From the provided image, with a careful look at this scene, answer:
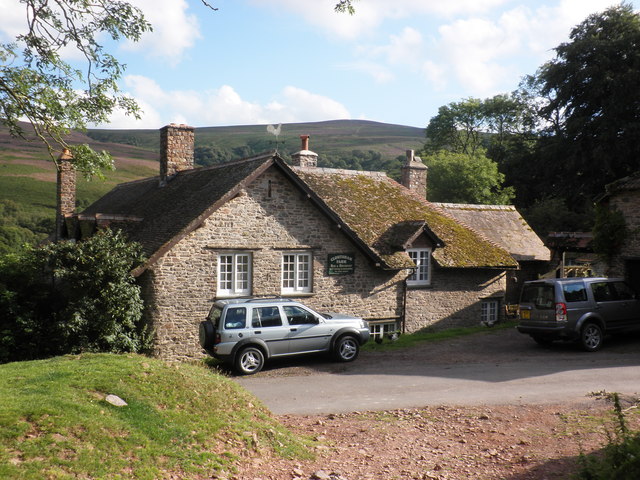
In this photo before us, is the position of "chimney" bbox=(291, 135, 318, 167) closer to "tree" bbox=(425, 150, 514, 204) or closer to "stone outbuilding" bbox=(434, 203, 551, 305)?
"stone outbuilding" bbox=(434, 203, 551, 305)

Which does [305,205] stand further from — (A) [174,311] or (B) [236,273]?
(A) [174,311]

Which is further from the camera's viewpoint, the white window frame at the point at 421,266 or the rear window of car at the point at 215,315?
the white window frame at the point at 421,266

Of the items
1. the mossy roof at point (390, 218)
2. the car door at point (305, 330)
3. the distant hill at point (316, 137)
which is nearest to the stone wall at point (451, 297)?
the mossy roof at point (390, 218)

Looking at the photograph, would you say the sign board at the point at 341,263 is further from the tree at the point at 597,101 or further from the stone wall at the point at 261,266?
the tree at the point at 597,101

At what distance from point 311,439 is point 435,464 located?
2065 millimetres

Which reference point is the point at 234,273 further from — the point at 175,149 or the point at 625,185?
the point at 625,185

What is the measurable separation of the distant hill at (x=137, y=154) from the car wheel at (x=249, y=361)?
7000 mm

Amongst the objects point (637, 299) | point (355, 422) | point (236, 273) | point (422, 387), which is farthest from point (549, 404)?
point (236, 273)

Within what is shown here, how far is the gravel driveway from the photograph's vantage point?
12.1 meters

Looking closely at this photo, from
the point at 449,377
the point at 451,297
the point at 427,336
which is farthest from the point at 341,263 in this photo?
the point at 449,377

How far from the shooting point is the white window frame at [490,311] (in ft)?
80.4

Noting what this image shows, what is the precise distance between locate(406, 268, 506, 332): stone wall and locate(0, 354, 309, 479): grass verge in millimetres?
12642

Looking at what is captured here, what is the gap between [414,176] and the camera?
2820cm

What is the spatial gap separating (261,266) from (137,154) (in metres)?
89.6
